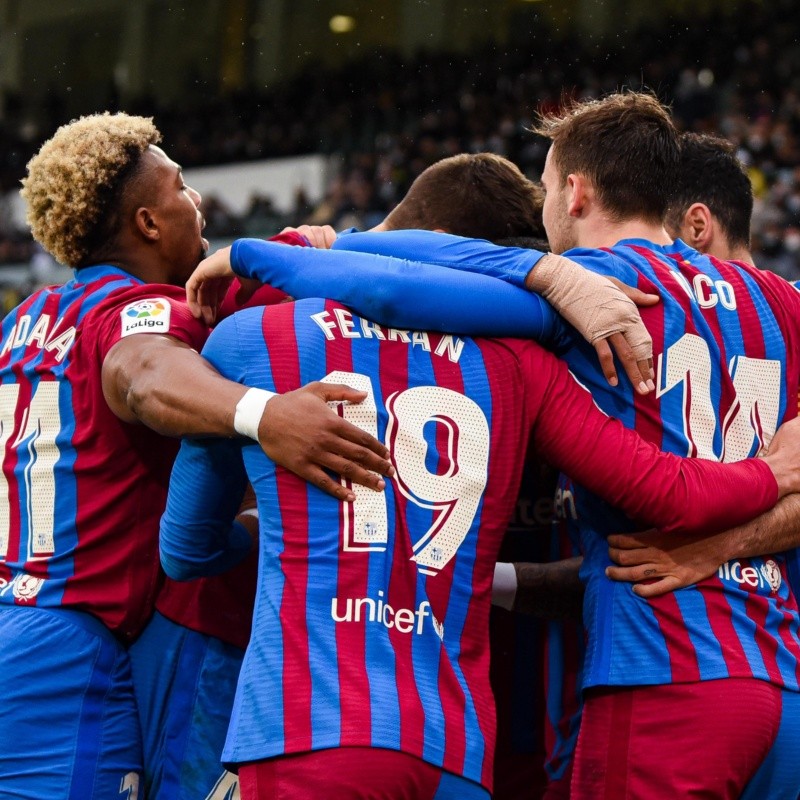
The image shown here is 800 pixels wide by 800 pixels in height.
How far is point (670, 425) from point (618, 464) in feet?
0.79

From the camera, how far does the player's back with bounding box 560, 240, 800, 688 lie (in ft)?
8.33

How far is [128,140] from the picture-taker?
10.9 feet

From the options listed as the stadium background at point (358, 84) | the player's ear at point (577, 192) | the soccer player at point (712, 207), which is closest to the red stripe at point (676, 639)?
the player's ear at point (577, 192)

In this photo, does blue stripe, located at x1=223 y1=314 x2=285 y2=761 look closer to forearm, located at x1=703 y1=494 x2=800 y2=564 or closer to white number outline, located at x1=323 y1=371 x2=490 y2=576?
white number outline, located at x1=323 y1=371 x2=490 y2=576

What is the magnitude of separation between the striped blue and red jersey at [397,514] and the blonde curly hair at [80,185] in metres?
0.93

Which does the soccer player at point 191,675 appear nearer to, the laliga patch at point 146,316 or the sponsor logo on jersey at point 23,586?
the sponsor logo on jersey at point 23,586

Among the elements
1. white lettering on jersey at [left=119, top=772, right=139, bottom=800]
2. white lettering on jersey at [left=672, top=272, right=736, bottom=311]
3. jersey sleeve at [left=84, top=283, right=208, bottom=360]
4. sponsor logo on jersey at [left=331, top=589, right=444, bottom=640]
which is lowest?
white lettering on jersey at [left=119, top=772, right=139, bottom=800]

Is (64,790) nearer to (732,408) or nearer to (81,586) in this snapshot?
(81,586)

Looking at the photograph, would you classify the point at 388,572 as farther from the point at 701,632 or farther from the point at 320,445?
the point at 701,632

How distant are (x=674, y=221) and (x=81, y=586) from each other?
210cm

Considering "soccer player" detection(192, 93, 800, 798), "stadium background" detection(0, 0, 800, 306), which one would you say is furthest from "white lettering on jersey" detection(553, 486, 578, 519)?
"stadium background" detection(0, 0, 800, 306)

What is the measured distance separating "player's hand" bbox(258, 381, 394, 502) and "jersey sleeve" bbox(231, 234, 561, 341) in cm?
25

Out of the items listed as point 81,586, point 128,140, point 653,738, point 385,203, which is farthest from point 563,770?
point 385,203

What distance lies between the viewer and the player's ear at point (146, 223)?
3299 mm
